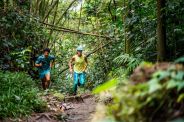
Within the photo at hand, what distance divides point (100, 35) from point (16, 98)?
8.84m

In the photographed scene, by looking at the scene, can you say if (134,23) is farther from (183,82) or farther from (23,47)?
(183,82)

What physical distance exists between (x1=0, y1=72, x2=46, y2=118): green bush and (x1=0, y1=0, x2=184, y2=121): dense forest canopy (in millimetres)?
194

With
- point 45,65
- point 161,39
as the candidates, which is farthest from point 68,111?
point 161,39

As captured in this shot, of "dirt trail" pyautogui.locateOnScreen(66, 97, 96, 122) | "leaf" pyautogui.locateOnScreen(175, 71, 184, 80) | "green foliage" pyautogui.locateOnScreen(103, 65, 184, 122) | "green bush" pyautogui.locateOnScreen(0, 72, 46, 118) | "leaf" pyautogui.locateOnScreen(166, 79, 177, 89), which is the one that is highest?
"leaf" pyautogui.locateOnScreen(175, 71, 184, 80)

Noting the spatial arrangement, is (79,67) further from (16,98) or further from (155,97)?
(155,97)

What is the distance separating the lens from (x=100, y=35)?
17391mm

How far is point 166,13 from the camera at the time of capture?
8117 millimetres

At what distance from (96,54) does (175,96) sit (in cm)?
1643

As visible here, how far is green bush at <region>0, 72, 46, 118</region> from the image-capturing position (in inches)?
336

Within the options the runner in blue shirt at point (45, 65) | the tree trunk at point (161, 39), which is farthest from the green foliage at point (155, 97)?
the runner in blue shirt at point (45, 65)

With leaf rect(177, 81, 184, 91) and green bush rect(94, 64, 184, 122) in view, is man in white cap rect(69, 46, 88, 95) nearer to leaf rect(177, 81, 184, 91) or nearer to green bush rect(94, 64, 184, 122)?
green bush rect(94, 64, 184, 122)

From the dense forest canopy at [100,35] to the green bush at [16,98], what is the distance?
19 cm

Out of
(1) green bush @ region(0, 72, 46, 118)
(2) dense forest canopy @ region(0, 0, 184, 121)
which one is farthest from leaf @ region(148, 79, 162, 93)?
(1) green bush @ region(0, 72, 46, 118)

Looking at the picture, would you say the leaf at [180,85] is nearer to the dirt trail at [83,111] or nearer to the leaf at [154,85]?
the leaf at [154,85]
